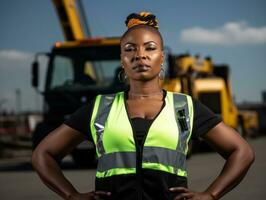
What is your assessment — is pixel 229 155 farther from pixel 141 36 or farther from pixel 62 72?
pixel 62 72

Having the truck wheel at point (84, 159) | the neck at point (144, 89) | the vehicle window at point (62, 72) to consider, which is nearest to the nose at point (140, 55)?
the neck at point (144, 89)

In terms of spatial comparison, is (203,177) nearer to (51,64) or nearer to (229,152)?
A: (51,64)

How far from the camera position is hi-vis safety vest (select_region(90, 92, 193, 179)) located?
248 cm

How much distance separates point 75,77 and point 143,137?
1026 centimetres

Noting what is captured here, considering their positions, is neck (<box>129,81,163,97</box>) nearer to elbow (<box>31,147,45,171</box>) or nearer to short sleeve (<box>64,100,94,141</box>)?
short sleeve (<box>64,100,94,141</box>)

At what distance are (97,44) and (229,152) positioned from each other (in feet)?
34.4

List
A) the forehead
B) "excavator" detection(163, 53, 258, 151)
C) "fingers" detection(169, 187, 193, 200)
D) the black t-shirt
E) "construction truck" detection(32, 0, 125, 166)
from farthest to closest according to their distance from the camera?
"excavator" detection(163, 53, 258, 151)
"construction truck" detection(32, 0, 125, 166)
the forehead
the black t-shirt
"fingers" detection(169, 187, 193, 200)

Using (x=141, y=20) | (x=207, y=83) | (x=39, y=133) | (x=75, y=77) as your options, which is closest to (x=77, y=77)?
(x=75, y=77)

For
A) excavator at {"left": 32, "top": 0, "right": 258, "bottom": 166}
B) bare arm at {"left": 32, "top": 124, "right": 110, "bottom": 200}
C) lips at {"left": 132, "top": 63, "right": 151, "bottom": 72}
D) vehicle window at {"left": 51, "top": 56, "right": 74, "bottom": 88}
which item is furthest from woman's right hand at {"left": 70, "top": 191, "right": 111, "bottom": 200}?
vehicle window at {"left": 51, "top": 56, "right": 74, "bottom": 88}

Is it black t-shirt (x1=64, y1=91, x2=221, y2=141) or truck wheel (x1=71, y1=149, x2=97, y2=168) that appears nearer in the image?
black t-shirt (x1=64, y1=91, x2=221, y2=141)

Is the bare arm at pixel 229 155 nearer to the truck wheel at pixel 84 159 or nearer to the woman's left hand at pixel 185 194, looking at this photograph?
the woman's left hand at pixel 185 194

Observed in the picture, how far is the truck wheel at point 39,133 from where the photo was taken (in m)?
12.6

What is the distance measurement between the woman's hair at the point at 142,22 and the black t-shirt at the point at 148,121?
1.19 ft

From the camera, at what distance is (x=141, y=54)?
103 inches
